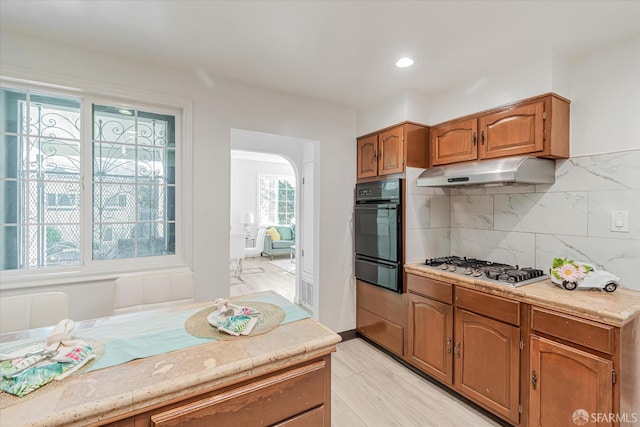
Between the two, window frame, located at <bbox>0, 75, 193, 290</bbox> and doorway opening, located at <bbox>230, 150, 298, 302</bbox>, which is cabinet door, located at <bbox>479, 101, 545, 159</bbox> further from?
doorway opening, located at <bbox>230, 150, 298, 302</bbox>

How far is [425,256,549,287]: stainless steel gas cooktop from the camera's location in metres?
1.97

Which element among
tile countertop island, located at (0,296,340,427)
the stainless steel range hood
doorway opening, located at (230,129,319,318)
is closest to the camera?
tile countertop island, located at (0,296,340,427)

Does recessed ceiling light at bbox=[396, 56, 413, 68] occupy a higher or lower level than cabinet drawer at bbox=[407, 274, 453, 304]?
higher

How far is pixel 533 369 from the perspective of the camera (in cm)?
173

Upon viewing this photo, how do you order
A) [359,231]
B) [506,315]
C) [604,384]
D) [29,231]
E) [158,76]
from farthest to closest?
1. [359,231]
2. [158,76]
3. [29,231]
4. [506,315]
5. [604,384]

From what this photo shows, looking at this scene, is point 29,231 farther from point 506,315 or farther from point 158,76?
point 506,315

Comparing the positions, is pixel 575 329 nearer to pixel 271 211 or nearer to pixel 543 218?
pixel 543 218

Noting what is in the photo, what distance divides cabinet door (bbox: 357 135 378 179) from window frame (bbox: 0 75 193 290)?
1666 millimetres

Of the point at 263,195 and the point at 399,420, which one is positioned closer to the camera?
the point at 399,420

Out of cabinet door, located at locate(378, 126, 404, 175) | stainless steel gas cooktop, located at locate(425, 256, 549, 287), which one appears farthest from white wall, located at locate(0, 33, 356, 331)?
stainless steel gas cooktop, located at locate(425, 256, 549, 287)

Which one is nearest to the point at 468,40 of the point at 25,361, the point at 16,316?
the point at 25,361

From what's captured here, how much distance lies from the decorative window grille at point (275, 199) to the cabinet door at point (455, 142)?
6.24m

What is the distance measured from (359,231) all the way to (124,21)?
2435mm

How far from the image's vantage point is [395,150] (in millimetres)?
2715
